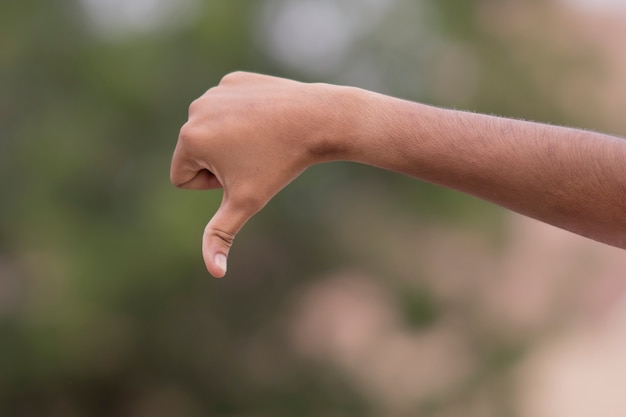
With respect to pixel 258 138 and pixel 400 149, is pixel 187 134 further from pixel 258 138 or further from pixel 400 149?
pixel 400 149

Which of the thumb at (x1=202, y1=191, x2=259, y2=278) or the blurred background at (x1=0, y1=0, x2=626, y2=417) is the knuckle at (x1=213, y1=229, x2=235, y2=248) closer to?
the thumb at (x1=202, y1=191, x2=259, y2=278)

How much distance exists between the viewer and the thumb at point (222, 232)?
135 cm

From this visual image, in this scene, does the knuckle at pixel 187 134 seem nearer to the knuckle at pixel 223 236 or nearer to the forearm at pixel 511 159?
the knuckle at pixel 223 236

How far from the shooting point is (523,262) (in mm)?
5434

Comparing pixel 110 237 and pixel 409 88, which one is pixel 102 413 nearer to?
pixel 110 237

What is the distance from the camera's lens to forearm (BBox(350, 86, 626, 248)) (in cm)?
138

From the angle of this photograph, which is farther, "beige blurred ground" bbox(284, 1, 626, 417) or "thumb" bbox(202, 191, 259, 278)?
"beige blurred ground" bbox(284, 1, 626, 417)

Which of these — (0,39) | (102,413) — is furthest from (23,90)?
(102,413)

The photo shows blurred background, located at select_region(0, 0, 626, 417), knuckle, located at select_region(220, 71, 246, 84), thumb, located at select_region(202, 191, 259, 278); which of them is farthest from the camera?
blurred background, located at select_region(0, 0, 626, 417)

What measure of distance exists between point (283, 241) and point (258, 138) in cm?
372

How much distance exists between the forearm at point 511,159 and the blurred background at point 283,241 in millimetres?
2948

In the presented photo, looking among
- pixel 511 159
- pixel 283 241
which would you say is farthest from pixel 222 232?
pixel 283 241

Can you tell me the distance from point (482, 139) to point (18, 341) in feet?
12.0

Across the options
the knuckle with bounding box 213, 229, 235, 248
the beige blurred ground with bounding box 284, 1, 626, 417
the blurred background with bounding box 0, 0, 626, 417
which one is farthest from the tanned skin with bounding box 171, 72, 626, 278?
the beige blurred ground with bounding box 284, 1, 626, 417
